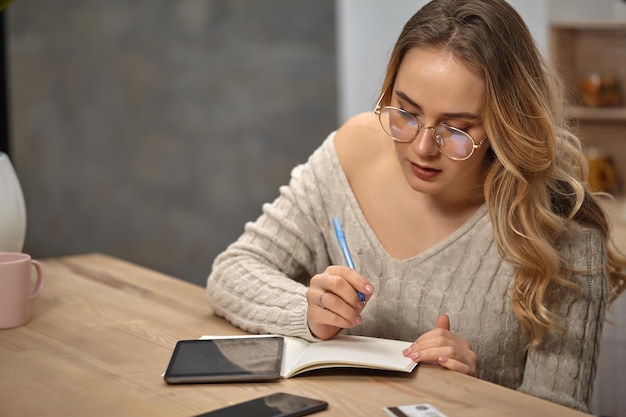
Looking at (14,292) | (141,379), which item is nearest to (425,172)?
(141,379)

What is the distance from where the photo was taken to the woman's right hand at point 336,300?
1365 mm

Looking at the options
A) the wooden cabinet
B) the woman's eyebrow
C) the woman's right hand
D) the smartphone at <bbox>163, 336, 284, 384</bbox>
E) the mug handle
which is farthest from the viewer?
the wooden cabinet

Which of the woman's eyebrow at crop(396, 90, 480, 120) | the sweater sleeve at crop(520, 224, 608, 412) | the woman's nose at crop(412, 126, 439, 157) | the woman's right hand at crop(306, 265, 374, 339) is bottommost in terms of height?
the sweater sleeve at crop(520, 224, 608, 412)

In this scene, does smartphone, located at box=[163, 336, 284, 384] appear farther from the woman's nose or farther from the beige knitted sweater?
the woman's nose

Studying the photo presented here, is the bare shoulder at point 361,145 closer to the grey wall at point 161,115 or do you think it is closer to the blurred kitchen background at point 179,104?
the blurred kitchen background at point 179,104

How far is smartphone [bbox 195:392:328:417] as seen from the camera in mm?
1105

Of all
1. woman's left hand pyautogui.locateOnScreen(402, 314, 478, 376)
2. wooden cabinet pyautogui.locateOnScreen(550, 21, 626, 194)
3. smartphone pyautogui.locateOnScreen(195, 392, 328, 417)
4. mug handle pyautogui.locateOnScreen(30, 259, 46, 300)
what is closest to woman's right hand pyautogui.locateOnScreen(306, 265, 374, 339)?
woman's left hand pyautogui.locateOnScreen(402, 314, 478, 376)

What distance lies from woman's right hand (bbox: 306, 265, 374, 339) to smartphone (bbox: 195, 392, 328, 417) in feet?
0.76

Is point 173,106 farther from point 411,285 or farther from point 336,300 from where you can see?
point 336,300

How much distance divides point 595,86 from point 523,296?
1902 mm

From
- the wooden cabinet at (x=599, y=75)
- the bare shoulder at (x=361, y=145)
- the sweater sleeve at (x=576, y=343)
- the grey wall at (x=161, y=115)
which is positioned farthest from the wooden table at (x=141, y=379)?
the wooden cabinet at (x=599, y=75)

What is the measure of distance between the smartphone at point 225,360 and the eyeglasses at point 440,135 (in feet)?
1.37

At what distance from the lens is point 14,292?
153 centimetres

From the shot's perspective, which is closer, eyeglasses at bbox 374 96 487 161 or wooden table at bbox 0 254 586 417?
wooden table at bbox 0 254 586 417
